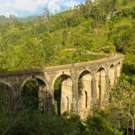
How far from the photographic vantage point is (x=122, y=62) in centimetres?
6906

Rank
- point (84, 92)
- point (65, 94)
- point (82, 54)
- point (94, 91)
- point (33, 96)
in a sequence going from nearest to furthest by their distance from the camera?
point (65, 94) → point (94, 91) → point (84, 92) → point (33, 96) → point (82, 54)

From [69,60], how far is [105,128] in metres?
40.0

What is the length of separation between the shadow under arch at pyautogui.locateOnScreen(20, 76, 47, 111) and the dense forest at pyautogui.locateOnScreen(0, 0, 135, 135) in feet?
13.0

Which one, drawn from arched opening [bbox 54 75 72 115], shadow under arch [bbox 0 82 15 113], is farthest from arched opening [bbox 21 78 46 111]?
arched opening [bbox 54 75 72 115]

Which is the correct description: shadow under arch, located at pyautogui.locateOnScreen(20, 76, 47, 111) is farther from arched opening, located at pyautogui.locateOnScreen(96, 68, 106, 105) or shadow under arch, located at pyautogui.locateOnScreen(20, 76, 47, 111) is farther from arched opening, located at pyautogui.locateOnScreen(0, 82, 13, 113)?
arched opening, located at pyautogui.locateOnScreen(96, 68, 106, 105)

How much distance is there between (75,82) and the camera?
50.8 metres

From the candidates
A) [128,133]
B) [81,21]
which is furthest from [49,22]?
[128,133]

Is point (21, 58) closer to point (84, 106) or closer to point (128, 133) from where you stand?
point (84, 106)

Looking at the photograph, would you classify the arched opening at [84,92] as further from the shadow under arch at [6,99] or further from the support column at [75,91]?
the shadow under arch at [6,99]

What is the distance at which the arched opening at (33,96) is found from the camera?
4581 centimetres

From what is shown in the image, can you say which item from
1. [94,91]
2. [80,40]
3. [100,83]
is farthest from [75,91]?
[80,40]

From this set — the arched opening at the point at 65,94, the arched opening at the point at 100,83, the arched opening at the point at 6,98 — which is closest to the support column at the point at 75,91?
the arched opening at the point at 65,94

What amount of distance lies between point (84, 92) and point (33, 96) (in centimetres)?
894

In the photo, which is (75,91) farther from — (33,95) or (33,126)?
(33,126)
